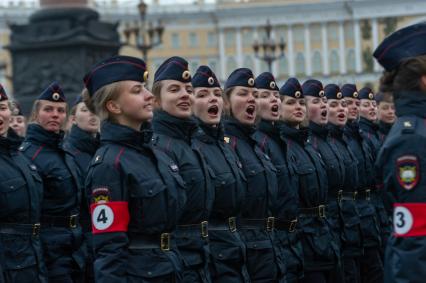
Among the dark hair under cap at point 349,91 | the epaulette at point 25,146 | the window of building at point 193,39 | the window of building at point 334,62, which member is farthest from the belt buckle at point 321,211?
the window of building at point 193,39

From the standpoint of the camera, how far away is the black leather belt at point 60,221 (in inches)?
279

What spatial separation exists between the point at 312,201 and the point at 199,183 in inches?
80.4

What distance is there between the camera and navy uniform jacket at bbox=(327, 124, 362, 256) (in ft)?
28.4

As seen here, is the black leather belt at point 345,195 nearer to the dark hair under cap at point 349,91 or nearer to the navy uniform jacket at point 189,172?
the dark hair under cap at point 349,91

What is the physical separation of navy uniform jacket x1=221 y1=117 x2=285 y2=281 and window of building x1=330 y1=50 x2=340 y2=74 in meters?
75.2

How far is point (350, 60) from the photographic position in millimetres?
81438

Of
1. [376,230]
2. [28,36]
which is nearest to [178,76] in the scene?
[376,230]

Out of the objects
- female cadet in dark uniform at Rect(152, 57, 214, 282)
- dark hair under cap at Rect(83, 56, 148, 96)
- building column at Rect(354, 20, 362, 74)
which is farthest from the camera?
building column at Rect(354, 20, 362, 74)

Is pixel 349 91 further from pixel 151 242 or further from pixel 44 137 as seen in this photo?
pixel 151 242

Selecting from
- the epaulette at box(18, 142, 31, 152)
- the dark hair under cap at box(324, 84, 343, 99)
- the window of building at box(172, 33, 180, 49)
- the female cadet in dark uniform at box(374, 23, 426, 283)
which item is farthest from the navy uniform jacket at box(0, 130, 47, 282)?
the window of building at box(172, 33, 180, 49)

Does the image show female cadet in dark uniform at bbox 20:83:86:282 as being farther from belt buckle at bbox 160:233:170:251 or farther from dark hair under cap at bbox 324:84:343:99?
dark hair under cap at bbox 324:84:343:99

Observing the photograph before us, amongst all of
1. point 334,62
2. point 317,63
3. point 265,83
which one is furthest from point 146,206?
point 317,63

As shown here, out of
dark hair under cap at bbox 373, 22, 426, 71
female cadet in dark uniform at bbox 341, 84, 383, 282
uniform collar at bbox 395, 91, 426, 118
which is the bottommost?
female cadet in dark uniform at bbox 341, 84, 383, 282

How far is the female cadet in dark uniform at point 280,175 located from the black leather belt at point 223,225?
0.77 meters
